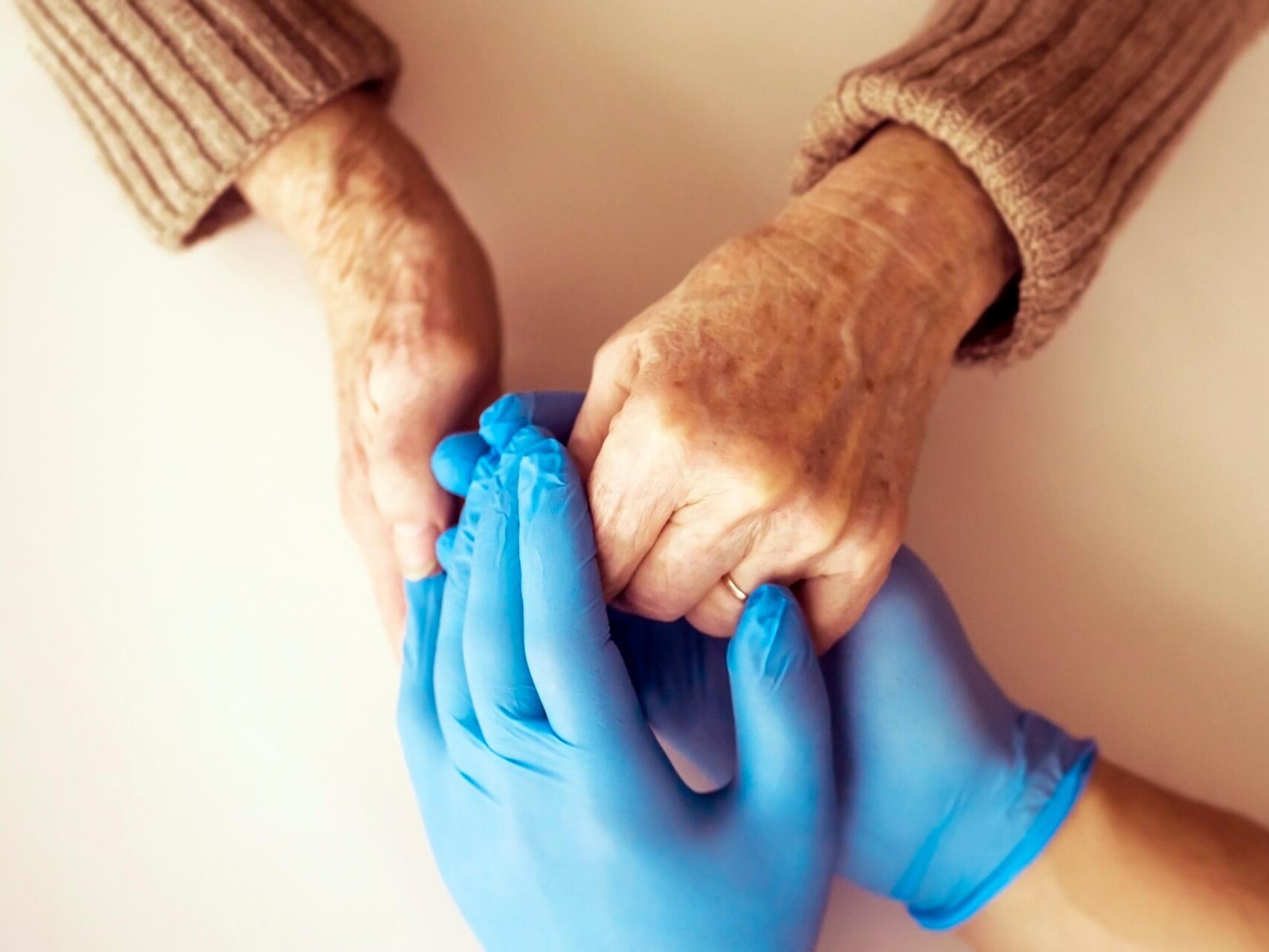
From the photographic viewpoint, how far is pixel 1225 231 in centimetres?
87

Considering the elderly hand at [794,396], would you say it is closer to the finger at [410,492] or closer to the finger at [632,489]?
the finger at [632,489]

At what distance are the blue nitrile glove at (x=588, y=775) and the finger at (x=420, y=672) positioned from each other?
1.4 inches

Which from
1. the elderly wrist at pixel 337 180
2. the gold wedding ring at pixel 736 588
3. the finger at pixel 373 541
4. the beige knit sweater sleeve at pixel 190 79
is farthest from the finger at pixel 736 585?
the beige knit sweater sleeve at pixel 190 79

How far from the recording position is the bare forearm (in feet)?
2.02

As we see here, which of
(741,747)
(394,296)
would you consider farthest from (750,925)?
(394,296)

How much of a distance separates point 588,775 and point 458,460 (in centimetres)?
23

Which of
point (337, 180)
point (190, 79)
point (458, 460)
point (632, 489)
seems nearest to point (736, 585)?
point (632, 489)

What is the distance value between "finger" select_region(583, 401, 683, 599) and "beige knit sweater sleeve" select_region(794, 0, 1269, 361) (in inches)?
13.2

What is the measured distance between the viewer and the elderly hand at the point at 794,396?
560 millimetres

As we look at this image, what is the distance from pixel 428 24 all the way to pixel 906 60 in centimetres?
47

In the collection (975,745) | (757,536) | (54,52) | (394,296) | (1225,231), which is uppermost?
(54,52)

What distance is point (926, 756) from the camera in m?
0.66

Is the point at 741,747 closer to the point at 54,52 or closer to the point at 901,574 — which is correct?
the point at 901,574

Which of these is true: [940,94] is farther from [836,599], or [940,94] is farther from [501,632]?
[501,632]
